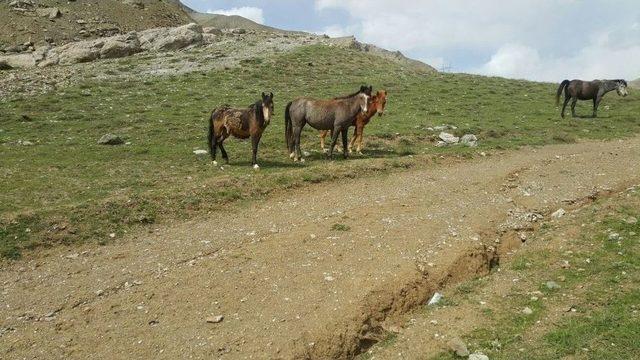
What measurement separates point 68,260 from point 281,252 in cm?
388

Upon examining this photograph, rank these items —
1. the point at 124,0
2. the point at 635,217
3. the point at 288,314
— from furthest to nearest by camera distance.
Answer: the point at 124,0, the point at 635,217, the point at 288,314

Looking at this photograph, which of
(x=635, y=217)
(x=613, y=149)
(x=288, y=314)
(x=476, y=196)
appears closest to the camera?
(x=288, y=314)

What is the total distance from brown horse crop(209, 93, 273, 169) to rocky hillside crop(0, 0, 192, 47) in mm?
30222

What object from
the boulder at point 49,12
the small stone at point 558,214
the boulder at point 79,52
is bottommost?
the small stone at point 558,214

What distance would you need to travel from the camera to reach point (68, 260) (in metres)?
9.46

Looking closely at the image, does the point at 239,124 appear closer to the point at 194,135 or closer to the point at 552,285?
the point at 194,135

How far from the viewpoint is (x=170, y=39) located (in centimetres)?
3872

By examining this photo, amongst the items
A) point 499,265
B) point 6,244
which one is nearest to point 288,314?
point 499,265

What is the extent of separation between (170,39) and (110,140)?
23670mm

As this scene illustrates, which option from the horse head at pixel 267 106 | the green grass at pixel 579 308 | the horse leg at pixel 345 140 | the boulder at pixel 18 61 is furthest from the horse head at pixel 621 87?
the boulder at pixel 18 61

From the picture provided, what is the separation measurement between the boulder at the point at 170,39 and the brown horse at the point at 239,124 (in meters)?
24.8

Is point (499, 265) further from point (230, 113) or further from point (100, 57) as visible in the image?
point (100, 57)

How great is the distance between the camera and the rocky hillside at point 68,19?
4102 centimetres

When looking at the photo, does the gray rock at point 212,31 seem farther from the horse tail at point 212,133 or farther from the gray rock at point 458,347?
the gray rock at point 458,347
